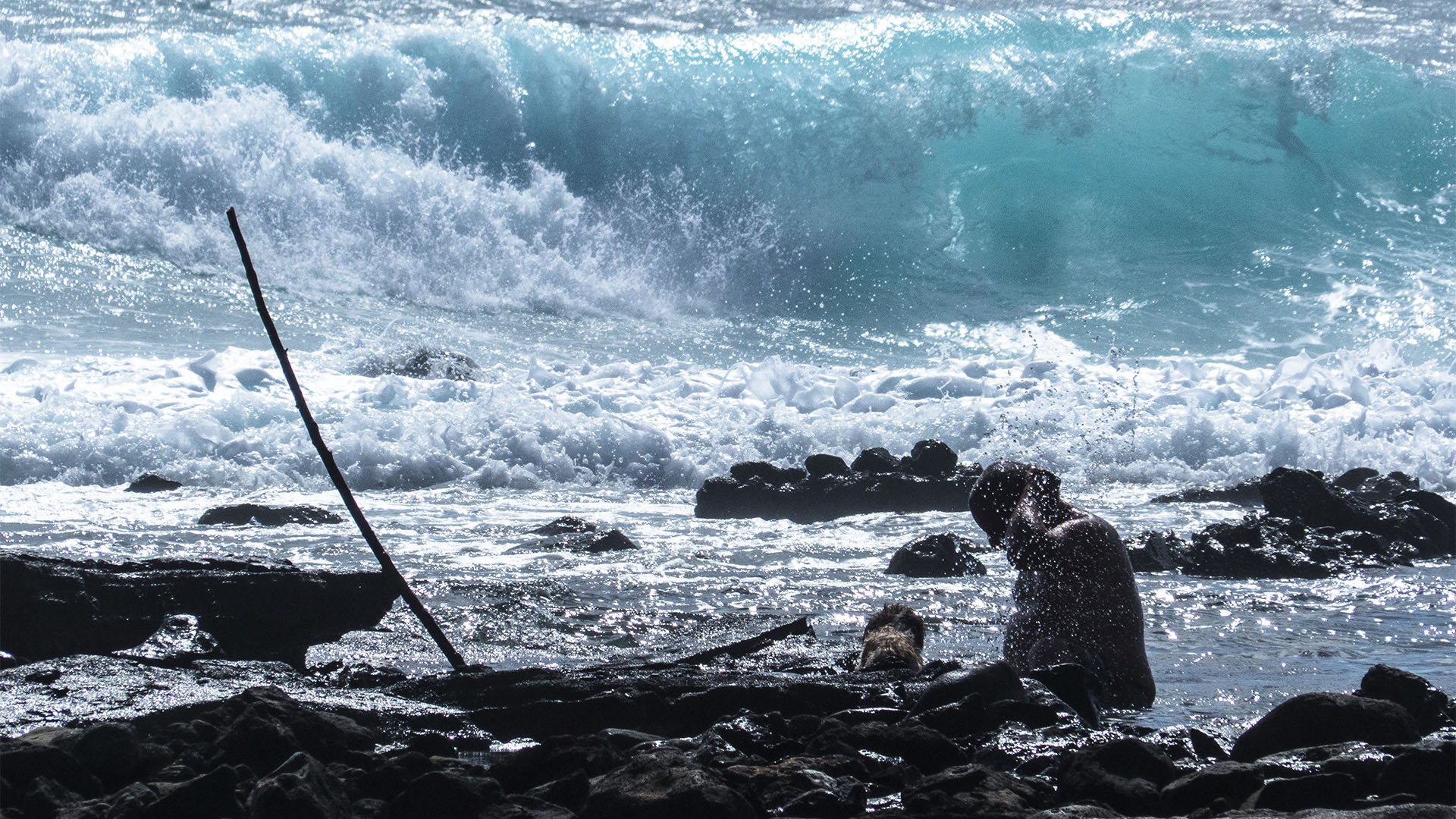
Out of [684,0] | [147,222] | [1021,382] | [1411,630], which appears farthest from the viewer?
[684,0]

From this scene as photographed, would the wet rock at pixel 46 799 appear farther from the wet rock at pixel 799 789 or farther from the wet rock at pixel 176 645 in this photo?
the wet rock at pixel 799 789

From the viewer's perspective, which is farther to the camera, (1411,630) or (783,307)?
(783,307)

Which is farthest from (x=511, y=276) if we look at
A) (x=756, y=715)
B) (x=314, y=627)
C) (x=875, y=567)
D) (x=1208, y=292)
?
(x=756, y=715)

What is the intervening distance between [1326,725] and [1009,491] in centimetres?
129

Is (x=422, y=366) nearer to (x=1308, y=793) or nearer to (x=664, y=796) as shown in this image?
(x=664, y=796)

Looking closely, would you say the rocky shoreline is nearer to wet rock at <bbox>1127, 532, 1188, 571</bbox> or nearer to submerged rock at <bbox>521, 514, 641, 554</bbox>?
submerged rock at <bbox>521, 514, 641, 554</bbox>

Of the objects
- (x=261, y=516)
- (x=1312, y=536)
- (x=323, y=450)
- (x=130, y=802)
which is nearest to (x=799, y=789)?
(x=130, y=802)

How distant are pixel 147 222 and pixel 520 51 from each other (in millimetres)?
6153

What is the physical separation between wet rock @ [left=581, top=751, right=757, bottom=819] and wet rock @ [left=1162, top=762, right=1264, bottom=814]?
0.92m

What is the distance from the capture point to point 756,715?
346 centimetres

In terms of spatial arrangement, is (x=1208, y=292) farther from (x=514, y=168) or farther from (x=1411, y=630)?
(x=1411, y=630)

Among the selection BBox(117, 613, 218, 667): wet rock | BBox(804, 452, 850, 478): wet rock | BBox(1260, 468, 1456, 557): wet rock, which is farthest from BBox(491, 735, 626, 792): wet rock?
BBox(804, 452, 850, 478): wet rock

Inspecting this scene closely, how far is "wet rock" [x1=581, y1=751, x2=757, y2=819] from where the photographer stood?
263 centimetres

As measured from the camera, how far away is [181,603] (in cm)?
444
